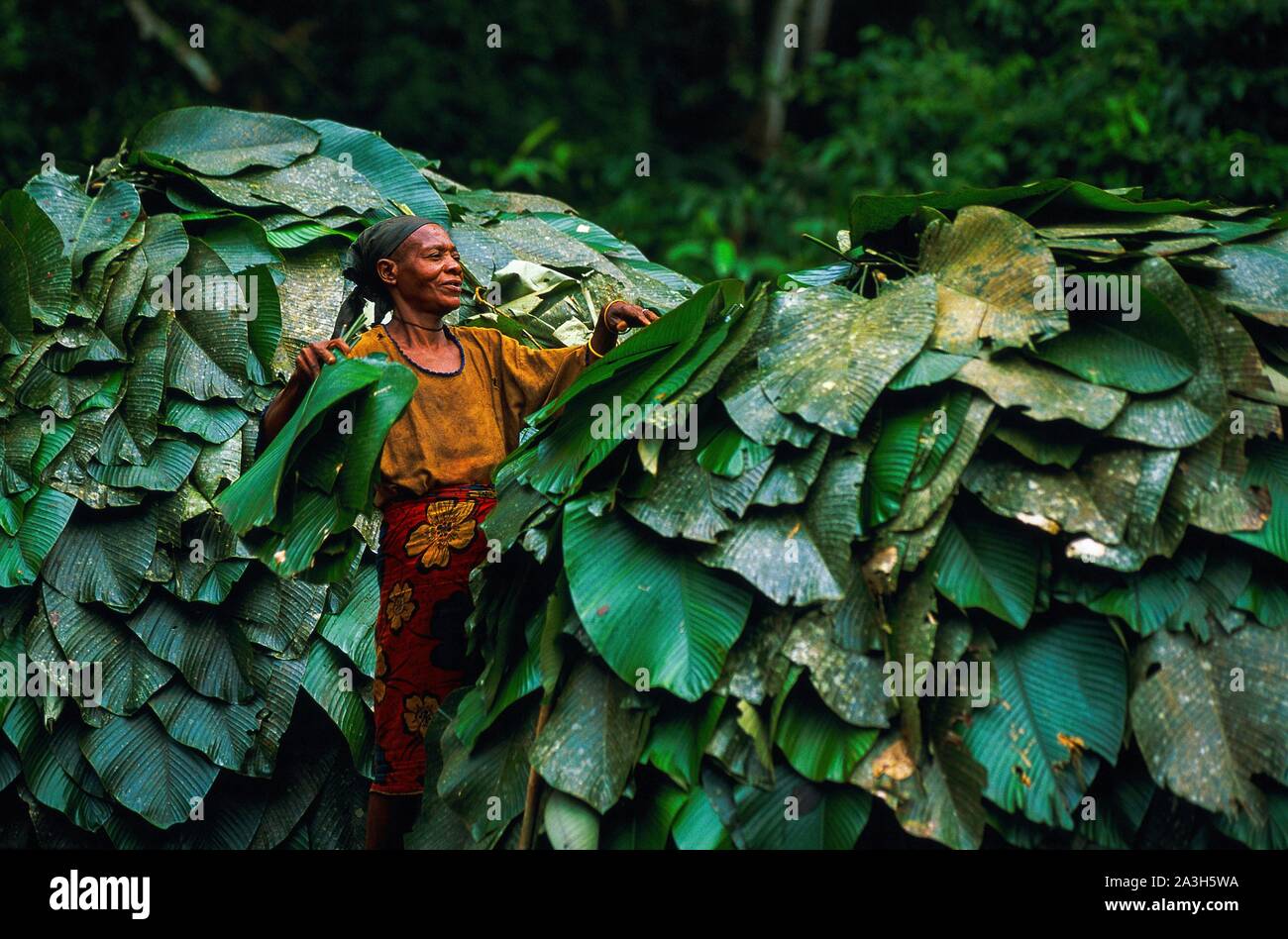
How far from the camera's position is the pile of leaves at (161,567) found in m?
3.17

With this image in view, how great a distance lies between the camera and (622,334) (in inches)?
117

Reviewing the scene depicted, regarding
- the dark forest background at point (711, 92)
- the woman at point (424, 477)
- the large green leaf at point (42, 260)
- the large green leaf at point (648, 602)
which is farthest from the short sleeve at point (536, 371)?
the dark forest background at point (711, 92)

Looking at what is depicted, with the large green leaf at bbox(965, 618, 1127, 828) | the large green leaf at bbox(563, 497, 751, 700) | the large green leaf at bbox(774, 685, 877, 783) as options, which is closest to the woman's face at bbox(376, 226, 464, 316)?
the large green leaf at bbox(563, 497, 751, 700)

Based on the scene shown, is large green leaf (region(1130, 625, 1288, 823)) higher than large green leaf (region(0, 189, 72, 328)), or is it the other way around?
large green leaf (region(0, 189, 72, 328))

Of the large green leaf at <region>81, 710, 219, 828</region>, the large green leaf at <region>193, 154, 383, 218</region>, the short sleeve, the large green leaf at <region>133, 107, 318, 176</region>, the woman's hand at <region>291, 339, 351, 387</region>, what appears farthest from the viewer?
the large green leaf at <region>133, 107, 318, 176</region>

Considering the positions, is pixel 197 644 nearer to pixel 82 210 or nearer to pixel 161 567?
pixel 161 567

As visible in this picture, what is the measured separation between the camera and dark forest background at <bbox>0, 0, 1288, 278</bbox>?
21.1ft

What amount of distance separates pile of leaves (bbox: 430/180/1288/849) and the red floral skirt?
1.02 feet

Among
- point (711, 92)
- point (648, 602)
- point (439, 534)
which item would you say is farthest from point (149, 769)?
point (711, 92)

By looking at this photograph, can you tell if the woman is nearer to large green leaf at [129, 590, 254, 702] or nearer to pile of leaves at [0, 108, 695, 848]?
pile of leaves at [0, 108, 695, 848]

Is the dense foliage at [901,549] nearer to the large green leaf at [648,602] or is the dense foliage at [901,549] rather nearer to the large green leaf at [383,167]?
the large green leaf at [648,602]

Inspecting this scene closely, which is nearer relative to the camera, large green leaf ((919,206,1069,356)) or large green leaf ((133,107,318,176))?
large green leaf ((919,206,1069,356))

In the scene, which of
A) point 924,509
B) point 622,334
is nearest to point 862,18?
point 622,334
